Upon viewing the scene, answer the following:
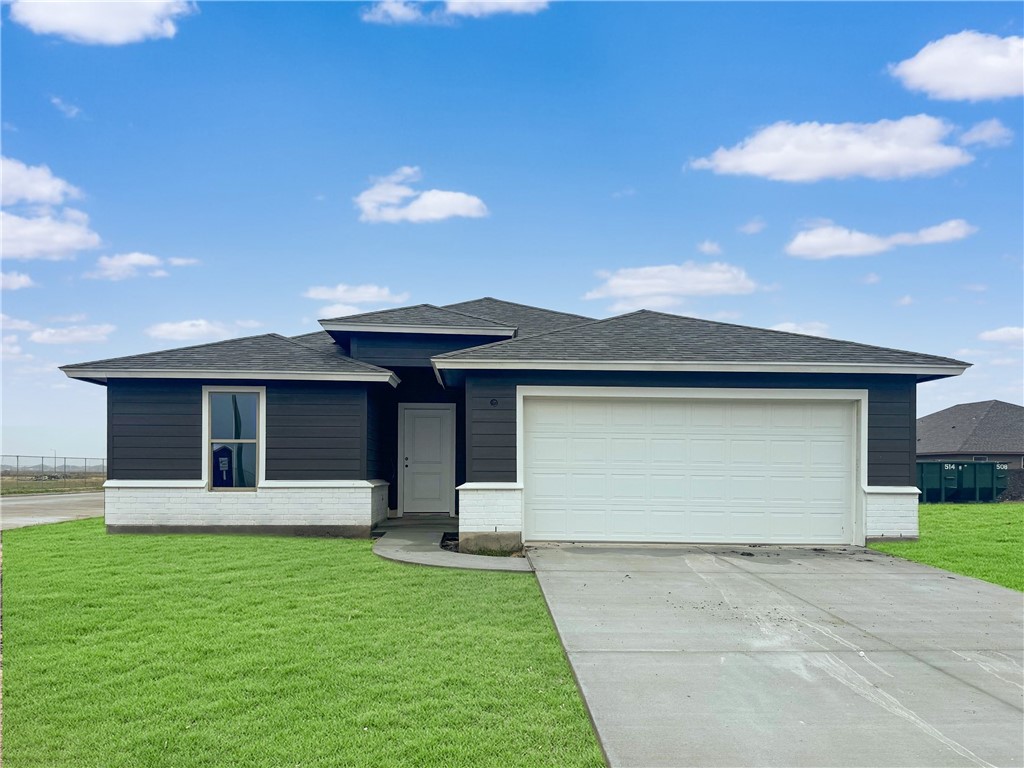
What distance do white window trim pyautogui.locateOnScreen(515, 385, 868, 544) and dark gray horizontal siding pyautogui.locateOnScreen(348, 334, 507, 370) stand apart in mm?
3290

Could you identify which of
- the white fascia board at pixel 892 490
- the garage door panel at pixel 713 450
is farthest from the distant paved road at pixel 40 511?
the white fascia board at pixel 892 490

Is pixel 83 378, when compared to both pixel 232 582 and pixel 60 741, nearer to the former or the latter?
pixel 232 582

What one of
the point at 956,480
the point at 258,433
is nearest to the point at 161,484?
the point at 258,433

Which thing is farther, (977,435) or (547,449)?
(977,435)

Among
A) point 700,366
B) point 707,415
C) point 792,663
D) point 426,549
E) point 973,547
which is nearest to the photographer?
point 792,663

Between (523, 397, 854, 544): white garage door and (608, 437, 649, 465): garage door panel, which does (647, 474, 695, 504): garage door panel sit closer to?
(523, 397, 854, 544): white garage door

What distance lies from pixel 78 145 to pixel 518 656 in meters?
16.5

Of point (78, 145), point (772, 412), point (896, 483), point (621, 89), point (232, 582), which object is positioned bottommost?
point (232, 582)

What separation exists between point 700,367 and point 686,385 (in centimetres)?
37

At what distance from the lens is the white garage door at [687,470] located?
35.3ft

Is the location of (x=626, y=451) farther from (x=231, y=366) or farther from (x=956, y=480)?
(x=956, y=480)

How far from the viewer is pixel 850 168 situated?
16406mm

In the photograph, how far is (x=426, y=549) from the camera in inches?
394

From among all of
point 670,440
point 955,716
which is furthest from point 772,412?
point 955,716
